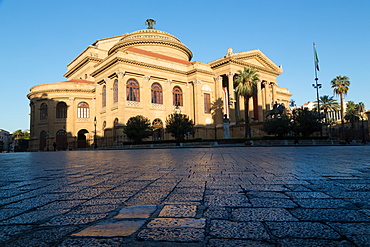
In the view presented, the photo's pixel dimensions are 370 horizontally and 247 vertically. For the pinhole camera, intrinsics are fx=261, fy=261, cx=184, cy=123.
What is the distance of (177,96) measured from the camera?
38.6 m

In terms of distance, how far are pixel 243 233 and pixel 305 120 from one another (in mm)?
30915

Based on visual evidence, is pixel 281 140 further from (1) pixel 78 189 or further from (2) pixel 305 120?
(1) pixel 78 189

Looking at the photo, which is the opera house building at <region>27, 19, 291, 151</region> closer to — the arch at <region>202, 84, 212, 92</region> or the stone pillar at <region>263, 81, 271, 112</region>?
the stone pillar at <region>263, 81, 271, 112</region>

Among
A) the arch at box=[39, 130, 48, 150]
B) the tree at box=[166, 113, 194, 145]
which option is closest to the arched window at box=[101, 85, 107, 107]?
the arch at box=[39, 130, 48, 150]

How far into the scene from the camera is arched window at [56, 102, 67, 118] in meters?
38.3

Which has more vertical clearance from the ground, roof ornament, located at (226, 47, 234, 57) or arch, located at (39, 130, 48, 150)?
roof ornament, located at (226, 47, 234, 57)

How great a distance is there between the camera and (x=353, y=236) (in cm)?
127

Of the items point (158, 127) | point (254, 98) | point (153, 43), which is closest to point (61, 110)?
point (158, 127)

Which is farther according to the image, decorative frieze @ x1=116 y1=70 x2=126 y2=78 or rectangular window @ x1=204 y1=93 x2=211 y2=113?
rectangular window @ x1=204 y1=93 x2=211 y2=113

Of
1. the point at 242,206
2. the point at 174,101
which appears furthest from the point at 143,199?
the point at 174,101

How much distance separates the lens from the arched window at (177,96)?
3806cm

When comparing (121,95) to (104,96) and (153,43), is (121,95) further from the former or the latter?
(153,43)

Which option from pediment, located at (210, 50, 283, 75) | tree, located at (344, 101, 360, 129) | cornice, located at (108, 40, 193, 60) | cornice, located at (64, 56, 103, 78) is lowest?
tree, located at (344, 101, 360, 129)

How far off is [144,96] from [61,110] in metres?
13.6
